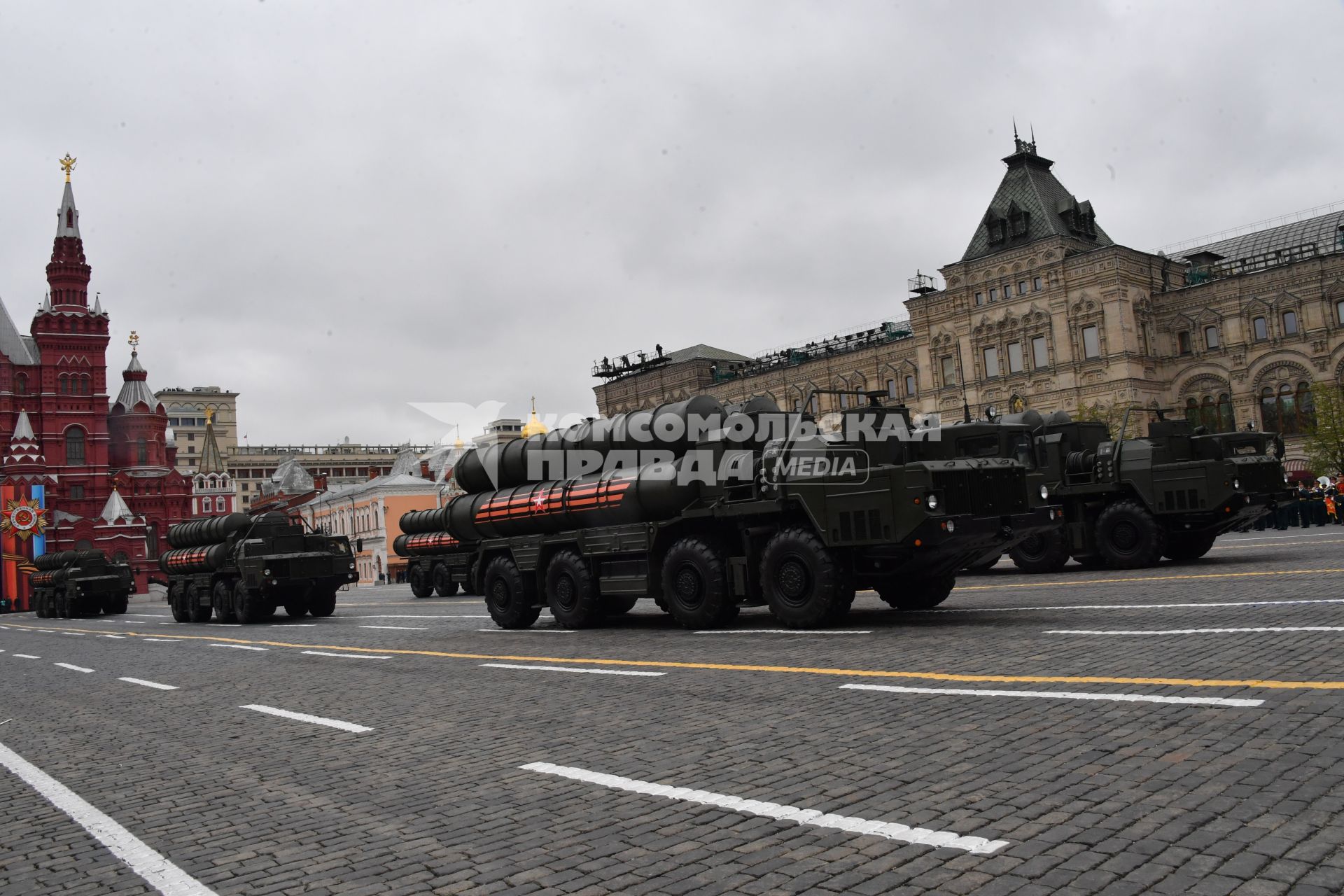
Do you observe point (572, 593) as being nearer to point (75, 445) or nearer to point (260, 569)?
point (260, 569)

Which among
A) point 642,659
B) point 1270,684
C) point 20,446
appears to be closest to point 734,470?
point 642,659

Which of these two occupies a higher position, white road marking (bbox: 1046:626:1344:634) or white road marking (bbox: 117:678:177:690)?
white road marking (bbox: 1046:626:1344:634)

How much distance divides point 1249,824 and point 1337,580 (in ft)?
35.8

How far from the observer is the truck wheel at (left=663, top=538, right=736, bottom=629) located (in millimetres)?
14562

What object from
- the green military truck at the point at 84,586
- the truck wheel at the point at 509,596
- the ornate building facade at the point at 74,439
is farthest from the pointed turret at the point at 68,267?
the truck wheel at the point at 509,596

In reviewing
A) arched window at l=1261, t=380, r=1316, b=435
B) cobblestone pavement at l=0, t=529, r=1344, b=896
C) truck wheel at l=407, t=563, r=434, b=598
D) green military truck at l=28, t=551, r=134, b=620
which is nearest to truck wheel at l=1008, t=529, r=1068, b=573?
cobblestone pavement at l=0, t=529, r=1344, b=896

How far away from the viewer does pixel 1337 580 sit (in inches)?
537

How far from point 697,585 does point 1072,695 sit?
304 inches

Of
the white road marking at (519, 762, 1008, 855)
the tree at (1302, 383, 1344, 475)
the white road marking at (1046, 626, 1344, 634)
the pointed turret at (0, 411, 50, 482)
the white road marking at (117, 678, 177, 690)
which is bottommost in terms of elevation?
the white road marking at (117, 678, 177, 690)

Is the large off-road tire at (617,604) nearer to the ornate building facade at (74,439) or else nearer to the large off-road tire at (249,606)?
the large off-road tire at (249,606)

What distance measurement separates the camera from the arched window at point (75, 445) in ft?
266

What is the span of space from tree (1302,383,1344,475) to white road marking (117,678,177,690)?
162 ft

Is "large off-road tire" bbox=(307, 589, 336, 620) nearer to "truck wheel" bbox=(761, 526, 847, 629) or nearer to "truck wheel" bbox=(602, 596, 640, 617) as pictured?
"truck wheel" bbox=(602, 596, 640, 617)

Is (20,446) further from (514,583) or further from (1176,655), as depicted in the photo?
(1176,655)
